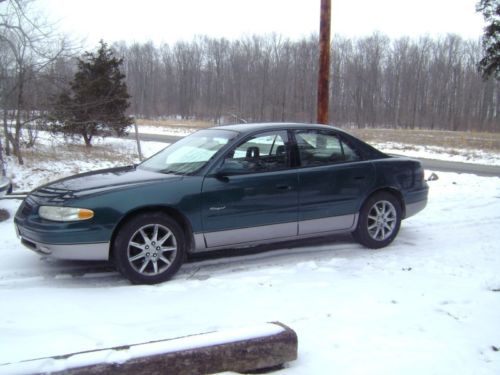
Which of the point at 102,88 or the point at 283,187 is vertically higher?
the point at 102,88

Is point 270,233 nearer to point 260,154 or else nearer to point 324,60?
point 260,154

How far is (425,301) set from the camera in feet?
13.8

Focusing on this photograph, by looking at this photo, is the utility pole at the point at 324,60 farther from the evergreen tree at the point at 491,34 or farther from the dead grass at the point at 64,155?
the evergreen tree at the point at 491,34

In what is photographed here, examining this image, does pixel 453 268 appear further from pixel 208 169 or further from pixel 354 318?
pixel 208 169

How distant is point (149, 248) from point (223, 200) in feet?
2.83

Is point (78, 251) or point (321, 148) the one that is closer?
point (78, 251)

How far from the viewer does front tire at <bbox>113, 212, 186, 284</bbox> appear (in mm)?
4445

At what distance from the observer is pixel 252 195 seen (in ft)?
16.4

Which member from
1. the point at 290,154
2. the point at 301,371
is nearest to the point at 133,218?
the point at 290,154

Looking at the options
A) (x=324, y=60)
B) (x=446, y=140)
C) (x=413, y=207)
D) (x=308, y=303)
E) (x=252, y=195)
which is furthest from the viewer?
(x=446, y=140)

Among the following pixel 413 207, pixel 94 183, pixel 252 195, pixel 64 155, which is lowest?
pixel 64 155

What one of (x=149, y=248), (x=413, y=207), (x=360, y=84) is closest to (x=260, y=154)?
(x=149, y=248)

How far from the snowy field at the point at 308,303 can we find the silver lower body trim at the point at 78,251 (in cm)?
30

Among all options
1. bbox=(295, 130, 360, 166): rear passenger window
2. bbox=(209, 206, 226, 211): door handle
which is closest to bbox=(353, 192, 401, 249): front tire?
bbox=(295, 130, 360, 166): rear passenger window
